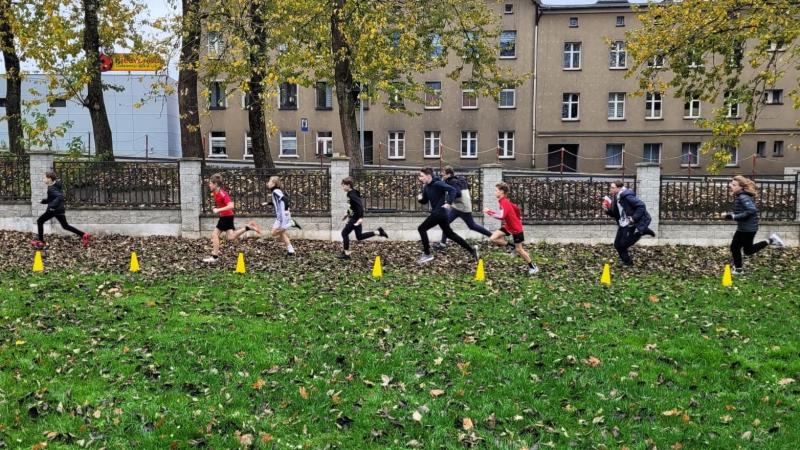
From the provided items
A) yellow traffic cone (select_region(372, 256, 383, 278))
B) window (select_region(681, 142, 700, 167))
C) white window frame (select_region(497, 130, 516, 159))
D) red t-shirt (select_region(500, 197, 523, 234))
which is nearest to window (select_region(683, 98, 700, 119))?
window (select_region(681, 142, 700, 167))

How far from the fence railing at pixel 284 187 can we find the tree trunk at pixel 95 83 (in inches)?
184

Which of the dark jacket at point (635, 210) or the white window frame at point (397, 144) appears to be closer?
the dark jacket at point (635, 210)

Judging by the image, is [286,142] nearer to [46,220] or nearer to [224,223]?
[46,220]

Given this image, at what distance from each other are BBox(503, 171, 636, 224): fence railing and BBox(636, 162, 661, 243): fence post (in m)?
0.23

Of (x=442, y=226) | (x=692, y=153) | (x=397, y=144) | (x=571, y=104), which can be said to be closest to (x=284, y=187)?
(x=442, y=226)

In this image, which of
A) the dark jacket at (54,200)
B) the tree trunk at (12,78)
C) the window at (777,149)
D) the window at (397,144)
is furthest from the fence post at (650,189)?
the window at (777,149)

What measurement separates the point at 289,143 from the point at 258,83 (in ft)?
79.9

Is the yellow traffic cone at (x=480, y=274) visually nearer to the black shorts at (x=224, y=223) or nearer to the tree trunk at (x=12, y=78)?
the black shorts at (x=224, y=223)

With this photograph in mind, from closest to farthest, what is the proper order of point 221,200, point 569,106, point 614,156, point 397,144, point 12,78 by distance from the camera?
point 221,200 → point 12,78 → point 614,156 → point 569,106 → point 397,144

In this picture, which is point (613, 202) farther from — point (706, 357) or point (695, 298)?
point (706, 357)

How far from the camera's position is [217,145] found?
41906mm

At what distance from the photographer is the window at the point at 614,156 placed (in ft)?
133

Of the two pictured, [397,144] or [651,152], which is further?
[397,144]

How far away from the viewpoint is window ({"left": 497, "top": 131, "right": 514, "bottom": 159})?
4112 cm
